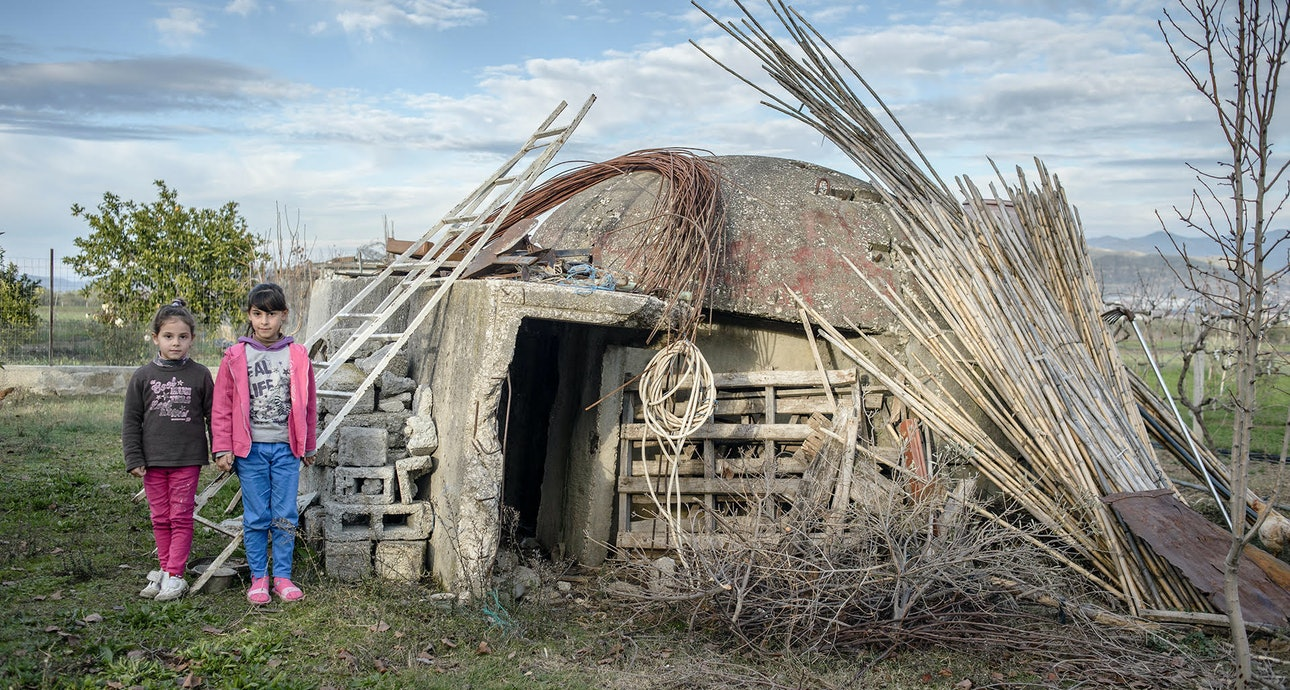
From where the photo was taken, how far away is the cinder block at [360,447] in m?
5.09

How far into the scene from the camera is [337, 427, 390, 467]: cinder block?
16.7 feet

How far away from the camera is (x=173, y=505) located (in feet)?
14.8

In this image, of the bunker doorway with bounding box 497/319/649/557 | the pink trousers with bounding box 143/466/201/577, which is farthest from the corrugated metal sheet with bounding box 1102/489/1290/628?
the pink trousers with bounding box 143/466/201/577

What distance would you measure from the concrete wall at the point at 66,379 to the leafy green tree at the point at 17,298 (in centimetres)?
141

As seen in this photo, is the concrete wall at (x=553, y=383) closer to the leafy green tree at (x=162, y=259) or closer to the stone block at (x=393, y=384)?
the stone block at (x=393, y=384)

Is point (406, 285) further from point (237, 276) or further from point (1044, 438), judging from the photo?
point (237, 276)

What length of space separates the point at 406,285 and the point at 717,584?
273 cm

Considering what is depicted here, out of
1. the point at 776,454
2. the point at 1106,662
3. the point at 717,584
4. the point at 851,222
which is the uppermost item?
the point at 851,222

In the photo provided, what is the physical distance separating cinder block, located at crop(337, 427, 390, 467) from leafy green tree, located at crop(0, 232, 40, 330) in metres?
10.1

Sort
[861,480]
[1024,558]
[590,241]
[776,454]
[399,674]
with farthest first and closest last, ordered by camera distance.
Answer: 1. [590,241]
2. [776,454]
3. [861,480]
4. [1024,558]
5. [399,674]

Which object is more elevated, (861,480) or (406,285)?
(406,285)

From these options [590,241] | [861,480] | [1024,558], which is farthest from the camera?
[590,241]

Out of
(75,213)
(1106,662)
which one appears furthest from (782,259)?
(75,213)

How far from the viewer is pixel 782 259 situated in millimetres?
6031
